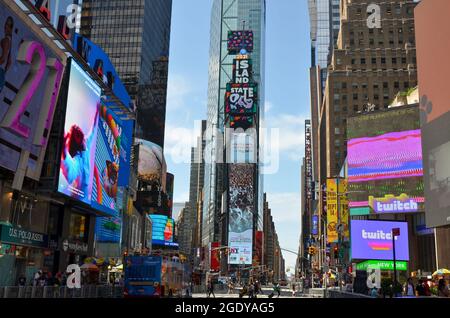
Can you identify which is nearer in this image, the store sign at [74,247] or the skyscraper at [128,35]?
the store sign at [74,247]

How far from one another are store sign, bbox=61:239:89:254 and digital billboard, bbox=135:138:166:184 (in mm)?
92750

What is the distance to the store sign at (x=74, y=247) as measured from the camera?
139 feet

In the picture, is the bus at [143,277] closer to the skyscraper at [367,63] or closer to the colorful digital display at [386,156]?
the colorful digital display at [386,156]

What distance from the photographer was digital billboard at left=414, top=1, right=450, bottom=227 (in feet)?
111

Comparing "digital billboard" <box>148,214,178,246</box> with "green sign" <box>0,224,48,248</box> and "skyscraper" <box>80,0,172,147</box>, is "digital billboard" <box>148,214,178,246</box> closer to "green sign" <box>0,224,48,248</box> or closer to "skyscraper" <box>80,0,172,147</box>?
"skyscraper" <box>80,0,172,147</box>

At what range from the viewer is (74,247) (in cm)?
4512

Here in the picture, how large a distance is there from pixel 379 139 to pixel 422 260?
67.7 ft

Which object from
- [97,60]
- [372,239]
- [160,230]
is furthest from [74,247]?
[160,230]

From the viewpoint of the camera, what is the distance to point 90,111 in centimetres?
4462

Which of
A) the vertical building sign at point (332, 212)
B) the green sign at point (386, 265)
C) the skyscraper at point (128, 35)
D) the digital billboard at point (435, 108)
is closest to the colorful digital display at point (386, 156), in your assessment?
the vertical building sign at point (332, 212)

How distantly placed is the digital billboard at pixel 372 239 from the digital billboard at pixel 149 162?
303 ft
